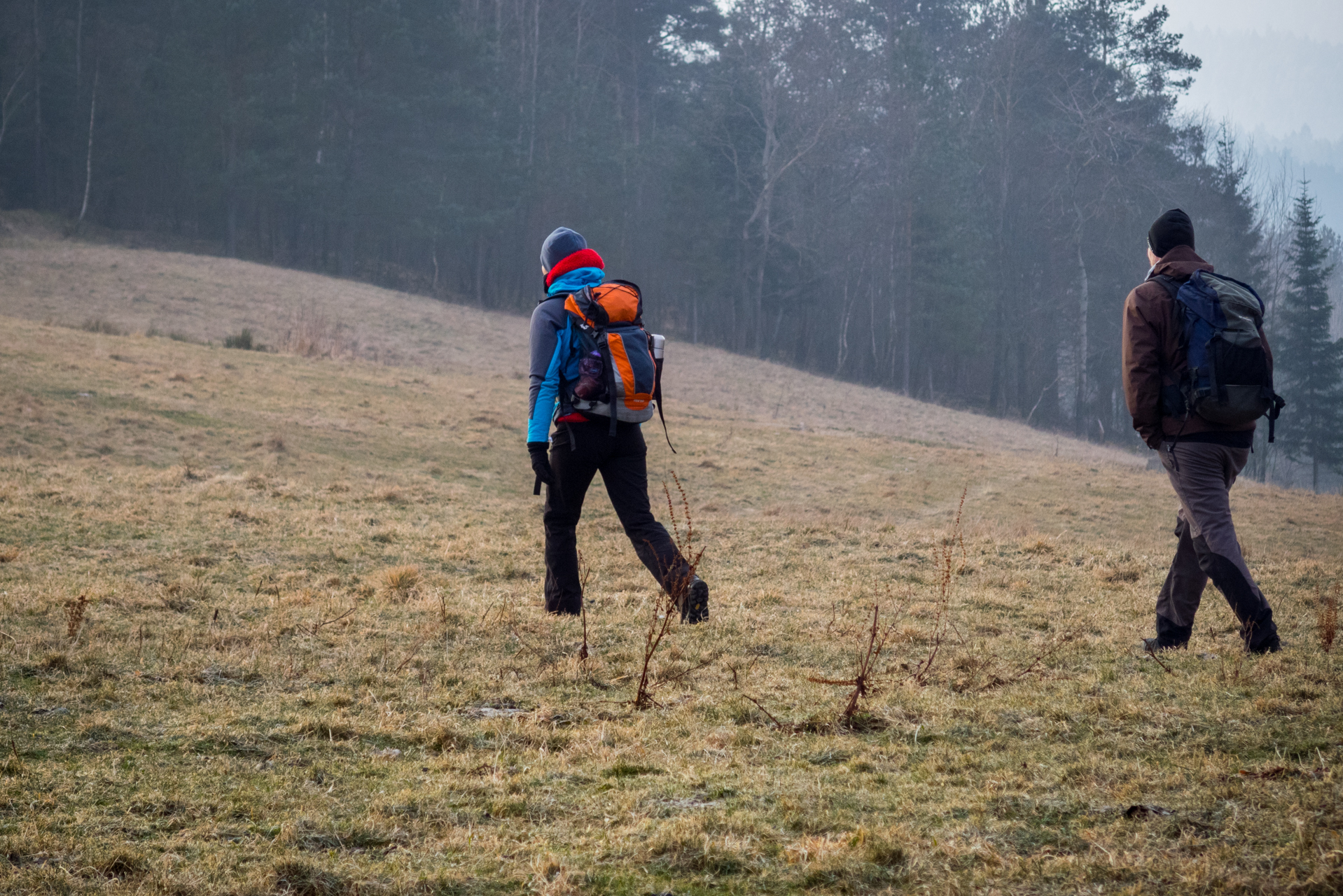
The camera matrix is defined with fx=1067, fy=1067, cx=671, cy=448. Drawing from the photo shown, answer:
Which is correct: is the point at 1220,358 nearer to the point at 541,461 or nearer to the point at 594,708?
the point at 594,708

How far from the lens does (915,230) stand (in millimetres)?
48188

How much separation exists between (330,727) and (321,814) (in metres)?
0.83

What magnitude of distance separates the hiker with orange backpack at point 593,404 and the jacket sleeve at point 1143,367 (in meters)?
2.31

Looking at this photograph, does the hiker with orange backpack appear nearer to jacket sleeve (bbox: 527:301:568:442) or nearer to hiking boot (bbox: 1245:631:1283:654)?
jacket sleeve (bbox: 527:301:568:442)

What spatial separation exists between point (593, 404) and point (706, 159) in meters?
44.3

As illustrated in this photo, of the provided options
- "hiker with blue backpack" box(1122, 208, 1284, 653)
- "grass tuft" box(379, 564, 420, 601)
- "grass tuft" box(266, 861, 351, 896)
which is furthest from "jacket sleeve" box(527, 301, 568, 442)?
"grass tuft" box(266, 861, 351, 896)

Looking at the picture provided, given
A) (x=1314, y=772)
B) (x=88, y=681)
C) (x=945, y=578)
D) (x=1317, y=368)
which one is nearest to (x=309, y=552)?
(x=88, y=681)

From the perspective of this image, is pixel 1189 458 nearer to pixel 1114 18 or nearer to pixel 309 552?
pixel 309 552

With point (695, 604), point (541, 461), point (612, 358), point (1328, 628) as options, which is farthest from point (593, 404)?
point (1328, 628)

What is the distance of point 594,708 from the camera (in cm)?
430

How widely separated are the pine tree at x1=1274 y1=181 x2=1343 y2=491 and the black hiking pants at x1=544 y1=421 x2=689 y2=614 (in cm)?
4863

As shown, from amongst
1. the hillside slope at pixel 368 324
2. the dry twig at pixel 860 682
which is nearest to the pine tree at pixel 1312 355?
the hillside slope at pixel 368 324

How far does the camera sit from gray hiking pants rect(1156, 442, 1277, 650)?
4.75m

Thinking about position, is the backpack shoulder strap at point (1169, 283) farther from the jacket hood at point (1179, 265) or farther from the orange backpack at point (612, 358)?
the orange backpack at point (612, 358)
